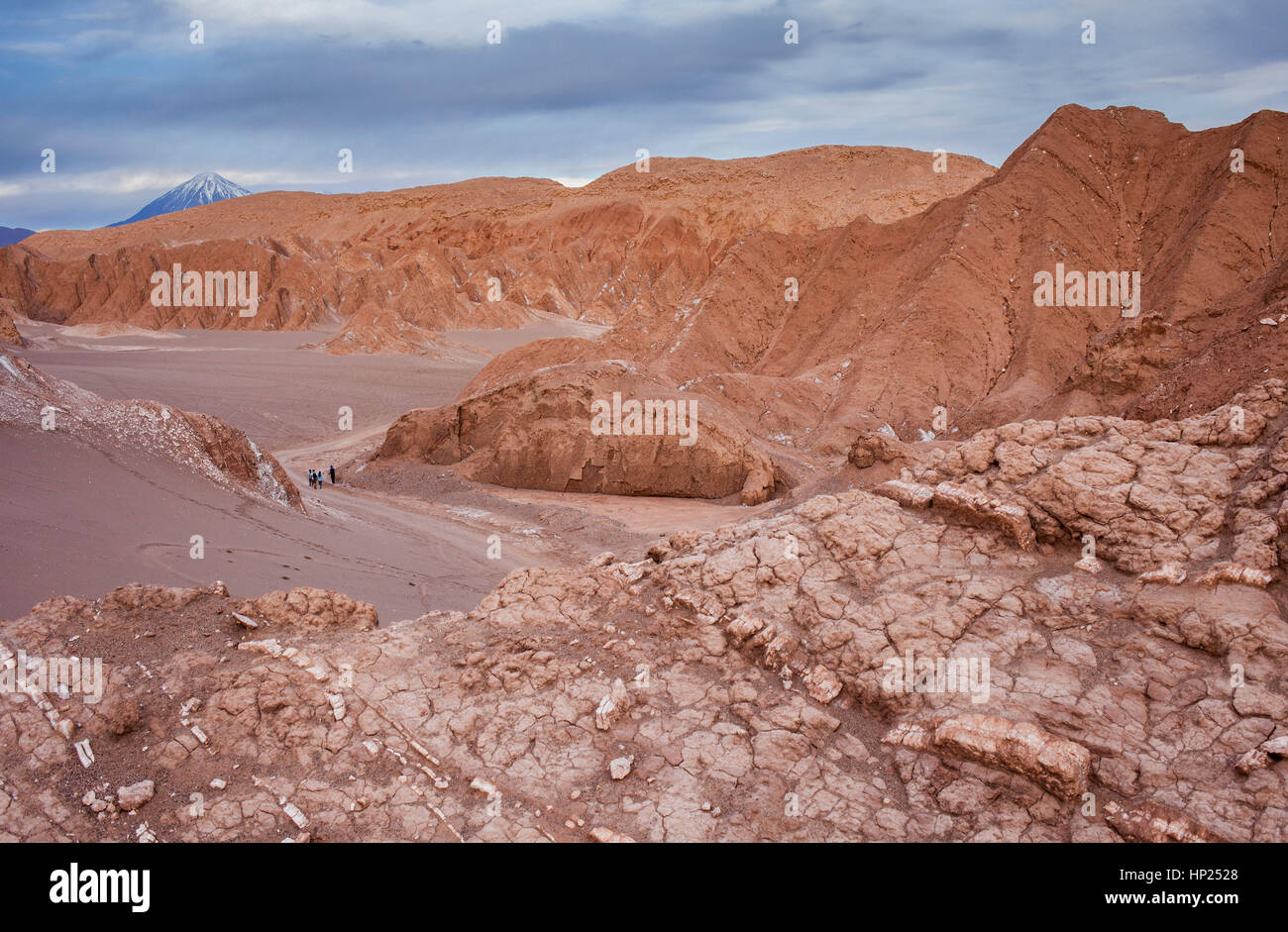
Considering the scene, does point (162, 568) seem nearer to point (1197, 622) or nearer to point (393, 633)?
point (393, 633)

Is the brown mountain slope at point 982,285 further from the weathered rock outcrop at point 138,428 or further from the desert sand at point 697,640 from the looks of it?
the weathered rock outcrop at point 138,428

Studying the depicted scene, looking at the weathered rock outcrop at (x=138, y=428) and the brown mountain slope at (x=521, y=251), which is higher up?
the brown mountain slope at (x=521, y=251)

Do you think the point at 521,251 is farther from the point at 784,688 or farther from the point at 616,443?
the point at 784,688

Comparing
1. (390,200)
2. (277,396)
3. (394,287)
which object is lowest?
(277,396)

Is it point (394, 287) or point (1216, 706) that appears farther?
point (394, 287)

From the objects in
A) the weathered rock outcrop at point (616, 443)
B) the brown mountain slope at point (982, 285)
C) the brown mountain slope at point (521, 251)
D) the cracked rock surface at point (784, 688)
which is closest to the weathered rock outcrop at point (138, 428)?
the cracked rock surface at point (784, 688)

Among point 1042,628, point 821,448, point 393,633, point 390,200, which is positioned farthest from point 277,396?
point 390,200

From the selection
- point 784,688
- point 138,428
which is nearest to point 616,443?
point 138,428

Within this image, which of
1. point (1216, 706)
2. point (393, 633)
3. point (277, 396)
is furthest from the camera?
point (277, 396)

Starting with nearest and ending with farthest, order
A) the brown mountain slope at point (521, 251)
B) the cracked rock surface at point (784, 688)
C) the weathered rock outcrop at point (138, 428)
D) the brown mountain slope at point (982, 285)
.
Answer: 1. the cracked rock surface at point (784, 688)
2. the weathered rock outcrop at point (138, 428)
3. the brown mountain slope at point (982, 285)
4. the brown mountain slope at point (521, 251)
